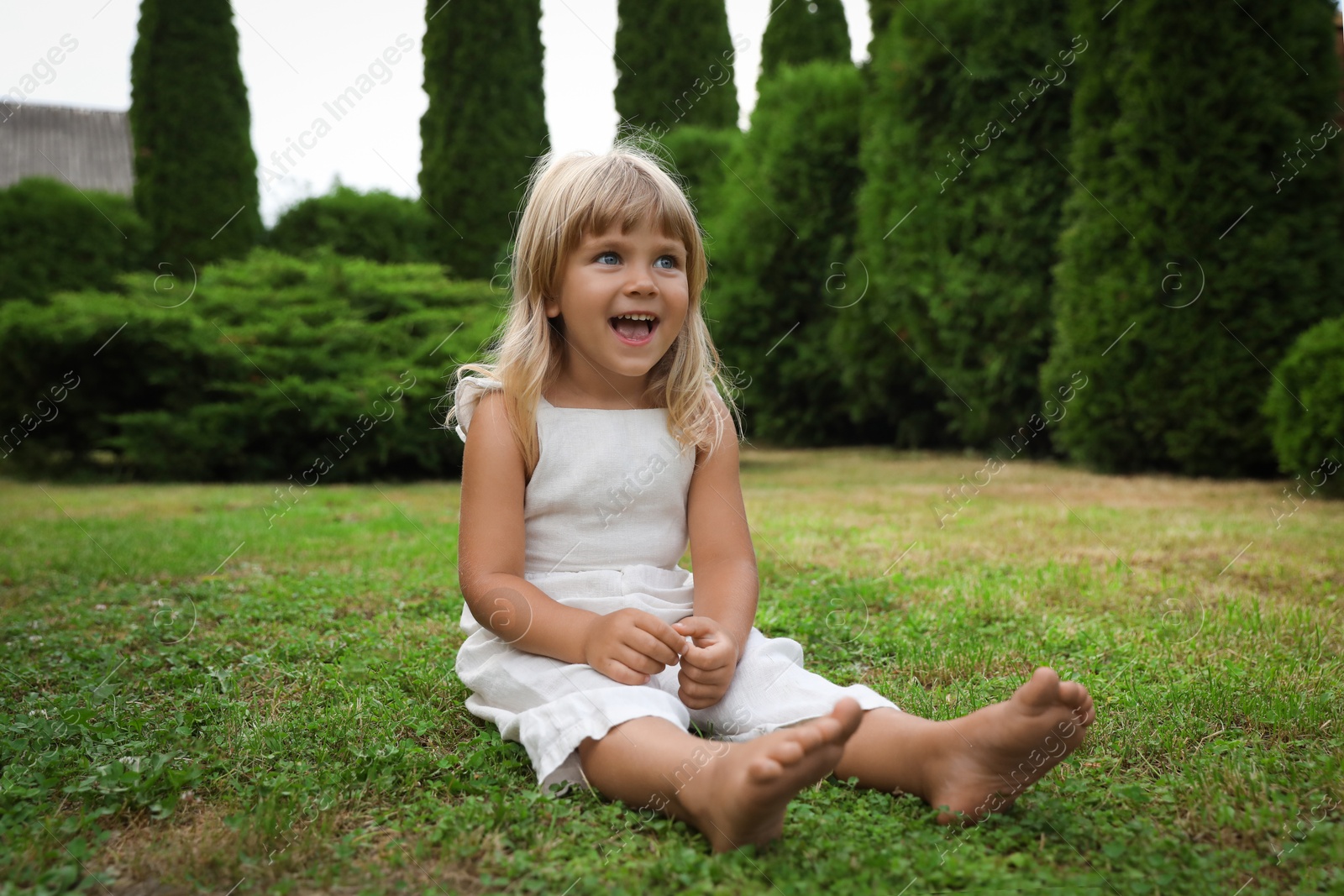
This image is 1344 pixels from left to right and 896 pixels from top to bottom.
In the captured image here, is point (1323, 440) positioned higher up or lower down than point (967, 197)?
lower down

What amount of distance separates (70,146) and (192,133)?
14205 millimetres

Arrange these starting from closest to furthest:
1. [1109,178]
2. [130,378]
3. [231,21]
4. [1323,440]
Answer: [1323,440] < [1109,178] < [130,378] < [231,21]

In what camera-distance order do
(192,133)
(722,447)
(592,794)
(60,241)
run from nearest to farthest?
(592,794)
(722,447)
(192,133)
(60,241)

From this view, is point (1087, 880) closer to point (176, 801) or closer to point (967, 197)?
point (176, 801)

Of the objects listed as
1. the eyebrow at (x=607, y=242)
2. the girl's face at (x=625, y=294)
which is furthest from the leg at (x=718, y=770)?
the eyebrow at (x=607, y=242)

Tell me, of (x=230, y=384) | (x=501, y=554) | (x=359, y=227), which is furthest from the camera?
(x=359, y=227)

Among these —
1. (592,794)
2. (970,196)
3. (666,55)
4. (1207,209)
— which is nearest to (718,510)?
(592,794)

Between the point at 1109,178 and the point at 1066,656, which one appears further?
the point at 1109,178

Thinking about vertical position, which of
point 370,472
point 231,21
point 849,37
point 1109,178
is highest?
point 849,37

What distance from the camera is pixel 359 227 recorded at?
13.1m

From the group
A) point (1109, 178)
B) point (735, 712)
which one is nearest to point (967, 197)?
point (1109, 178)

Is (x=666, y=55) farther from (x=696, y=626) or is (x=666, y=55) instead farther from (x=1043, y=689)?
(x=1043, y=689)

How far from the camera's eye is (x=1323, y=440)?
573 cm

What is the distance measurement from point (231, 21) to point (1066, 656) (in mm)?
12661
